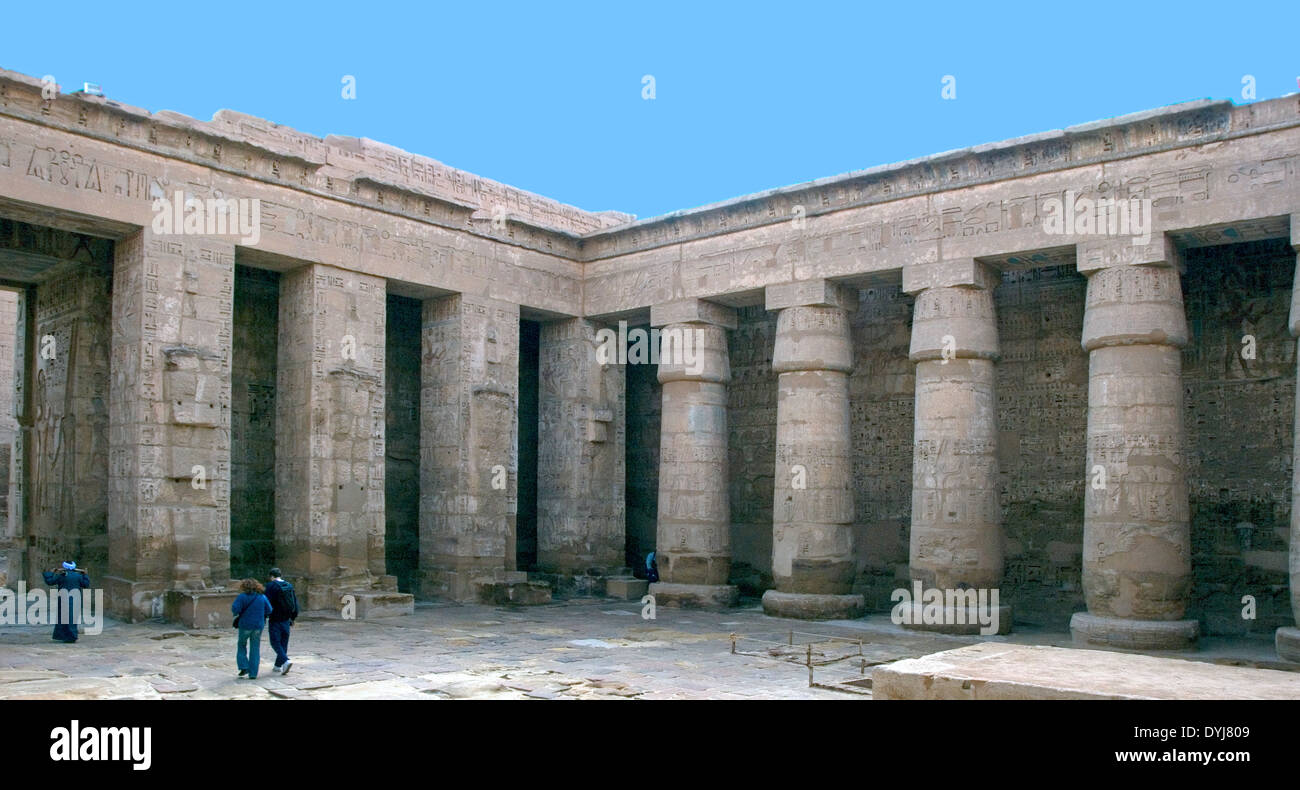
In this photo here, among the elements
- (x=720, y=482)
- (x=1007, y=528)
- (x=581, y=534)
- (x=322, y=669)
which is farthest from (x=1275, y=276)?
(x=322, y=669)

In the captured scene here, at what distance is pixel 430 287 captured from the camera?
55.5 ft

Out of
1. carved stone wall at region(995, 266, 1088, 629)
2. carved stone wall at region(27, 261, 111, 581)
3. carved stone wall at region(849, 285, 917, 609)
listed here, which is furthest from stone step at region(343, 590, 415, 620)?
carved stone wall at region(995, 266, 1088, 629)

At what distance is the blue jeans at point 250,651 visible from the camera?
966 centimetres

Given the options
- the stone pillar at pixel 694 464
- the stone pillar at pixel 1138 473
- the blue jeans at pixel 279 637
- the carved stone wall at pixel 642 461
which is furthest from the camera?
the carved stone wall at pixel 642 461

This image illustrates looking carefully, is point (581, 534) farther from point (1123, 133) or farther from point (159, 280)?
point (1123, 133)

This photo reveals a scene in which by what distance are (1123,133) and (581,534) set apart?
10.5 m

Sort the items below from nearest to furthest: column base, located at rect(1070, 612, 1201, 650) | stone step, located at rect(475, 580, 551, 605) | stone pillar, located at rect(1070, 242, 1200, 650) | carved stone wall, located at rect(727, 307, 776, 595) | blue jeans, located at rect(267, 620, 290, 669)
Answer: blue jeans, located at rect(267, 620, 290, 669) < column base, located at rect(1070, 612, 1201, 650) < stone pillar, located at rect(1070, 242, 1200, 650) < stone step, located at rect(475, 580, 551, 605) < carved stone wall, located at rect(727, 307, 776, 595)

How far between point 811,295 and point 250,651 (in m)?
9.53

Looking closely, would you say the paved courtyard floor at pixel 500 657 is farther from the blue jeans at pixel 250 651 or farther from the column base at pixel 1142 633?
the column base at pixel 1142 633

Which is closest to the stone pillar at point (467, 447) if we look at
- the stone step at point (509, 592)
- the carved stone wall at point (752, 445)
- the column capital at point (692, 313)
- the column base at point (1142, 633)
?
the stone step at point (509, 592)

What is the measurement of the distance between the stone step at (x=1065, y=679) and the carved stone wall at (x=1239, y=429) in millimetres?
7251

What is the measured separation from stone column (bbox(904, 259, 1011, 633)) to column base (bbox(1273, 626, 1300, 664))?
333cm

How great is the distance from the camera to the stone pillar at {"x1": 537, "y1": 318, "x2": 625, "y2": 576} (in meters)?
18.7

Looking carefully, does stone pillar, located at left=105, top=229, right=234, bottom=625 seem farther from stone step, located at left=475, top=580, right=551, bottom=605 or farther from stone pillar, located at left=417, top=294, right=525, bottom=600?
stone step, located at left=475, top=580, right=551, bottom=605
